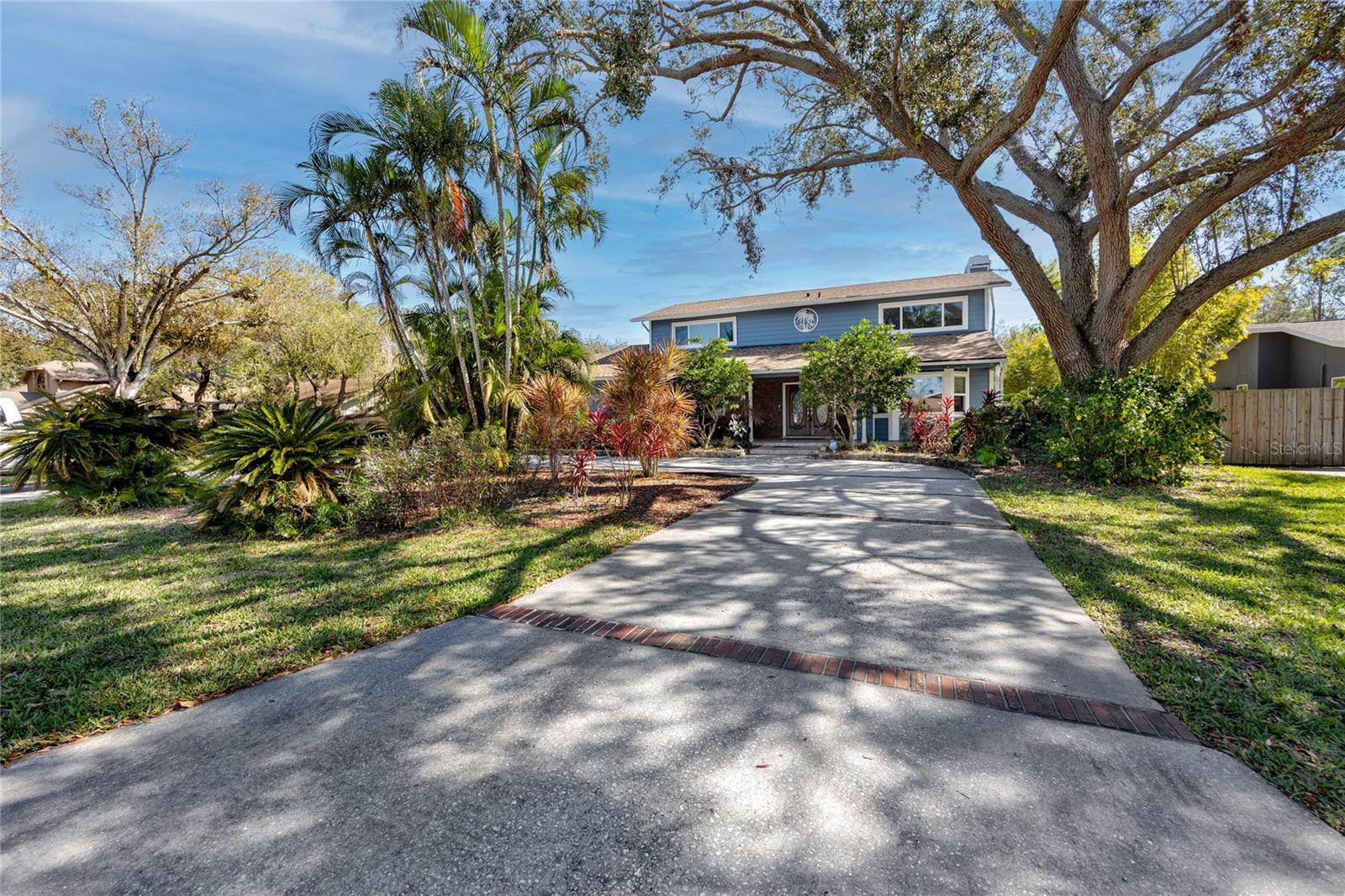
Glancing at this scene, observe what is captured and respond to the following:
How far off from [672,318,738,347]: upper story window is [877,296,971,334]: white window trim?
17.3 feet

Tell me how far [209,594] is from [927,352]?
17.0 meters

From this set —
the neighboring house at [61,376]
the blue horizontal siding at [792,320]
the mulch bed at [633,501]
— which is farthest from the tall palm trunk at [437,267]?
the neighboring house at [61,376]

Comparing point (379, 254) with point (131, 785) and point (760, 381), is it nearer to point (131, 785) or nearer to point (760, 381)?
point (131, 785)

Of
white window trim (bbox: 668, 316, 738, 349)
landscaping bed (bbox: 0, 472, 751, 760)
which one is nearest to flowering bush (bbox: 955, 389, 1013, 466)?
landscaping bed (bbox: 0, 472, 751, 760)

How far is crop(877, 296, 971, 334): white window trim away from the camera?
1797 centimetres

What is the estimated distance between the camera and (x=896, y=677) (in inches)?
120

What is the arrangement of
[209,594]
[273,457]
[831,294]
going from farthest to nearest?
[831,294]
[273,457]
[209,594]

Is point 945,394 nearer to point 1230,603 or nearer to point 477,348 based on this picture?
point 477,348

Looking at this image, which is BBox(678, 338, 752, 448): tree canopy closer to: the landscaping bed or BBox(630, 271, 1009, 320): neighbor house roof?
BBox(630, 271, 1009, 320): neighbor house roof

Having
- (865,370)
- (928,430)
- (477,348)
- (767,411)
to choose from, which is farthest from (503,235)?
(767,411)

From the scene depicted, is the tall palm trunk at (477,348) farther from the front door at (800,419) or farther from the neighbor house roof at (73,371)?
the neighbor house roof at (73,371)

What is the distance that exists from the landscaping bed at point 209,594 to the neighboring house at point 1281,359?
20960 mm

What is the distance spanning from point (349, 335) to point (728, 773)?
25743mm

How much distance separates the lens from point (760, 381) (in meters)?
21.7
